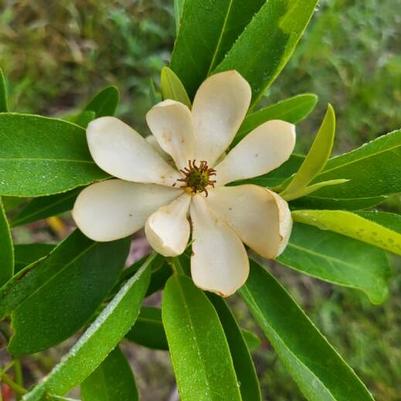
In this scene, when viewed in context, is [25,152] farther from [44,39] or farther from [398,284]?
[398,284]

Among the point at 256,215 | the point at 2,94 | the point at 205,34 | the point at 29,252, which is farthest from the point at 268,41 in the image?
the point at 29,252

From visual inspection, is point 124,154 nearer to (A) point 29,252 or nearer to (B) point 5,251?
(B) point 5,251

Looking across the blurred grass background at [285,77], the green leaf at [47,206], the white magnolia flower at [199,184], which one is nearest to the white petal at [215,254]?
the white magnolia flower at [199,184]

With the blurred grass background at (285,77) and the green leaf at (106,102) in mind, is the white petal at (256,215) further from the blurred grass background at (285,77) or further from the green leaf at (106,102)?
the blurred grass background at (285,77)

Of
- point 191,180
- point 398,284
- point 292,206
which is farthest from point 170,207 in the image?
point 398,284

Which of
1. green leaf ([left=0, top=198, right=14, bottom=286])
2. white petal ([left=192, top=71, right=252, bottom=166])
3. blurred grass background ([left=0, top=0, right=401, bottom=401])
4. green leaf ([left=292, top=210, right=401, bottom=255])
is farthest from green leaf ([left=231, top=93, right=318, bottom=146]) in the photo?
blurred grass background ([left=0, top=0, right=401, bottom=401])
